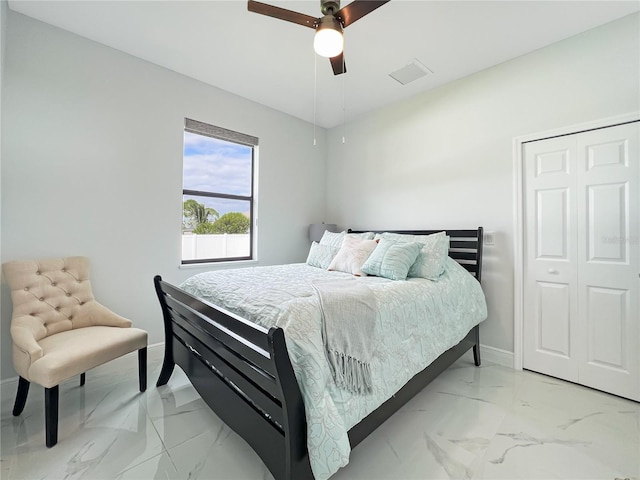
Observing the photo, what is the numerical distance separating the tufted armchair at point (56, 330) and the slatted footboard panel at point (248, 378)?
1.64 feet

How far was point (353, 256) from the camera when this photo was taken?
2719mm

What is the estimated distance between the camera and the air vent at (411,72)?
2.81 m

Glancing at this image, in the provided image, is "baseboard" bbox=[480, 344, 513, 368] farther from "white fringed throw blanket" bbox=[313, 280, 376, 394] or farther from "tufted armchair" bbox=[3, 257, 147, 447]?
"tufted armchair" bbox=[3, 257, 147, 447]

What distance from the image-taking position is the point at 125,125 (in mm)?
2717

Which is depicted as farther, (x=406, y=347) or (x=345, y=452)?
(x=406, y=347)

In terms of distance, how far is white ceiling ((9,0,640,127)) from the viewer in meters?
2.13

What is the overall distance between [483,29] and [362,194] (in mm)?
2147

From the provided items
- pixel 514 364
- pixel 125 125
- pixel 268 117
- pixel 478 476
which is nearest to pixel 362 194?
pixel 268 117

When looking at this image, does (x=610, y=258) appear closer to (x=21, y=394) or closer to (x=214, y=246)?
(x=214, y=246)

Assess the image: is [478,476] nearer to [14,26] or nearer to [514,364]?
[514,364]

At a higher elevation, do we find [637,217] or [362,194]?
[362,194]

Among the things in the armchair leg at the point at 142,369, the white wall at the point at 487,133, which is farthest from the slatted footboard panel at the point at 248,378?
the white wall at the point at 487,133

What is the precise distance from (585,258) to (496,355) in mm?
1179

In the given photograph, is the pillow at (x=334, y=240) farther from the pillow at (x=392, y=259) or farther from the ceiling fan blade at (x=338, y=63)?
the ceiling fan blade at (x=338, y=63)
